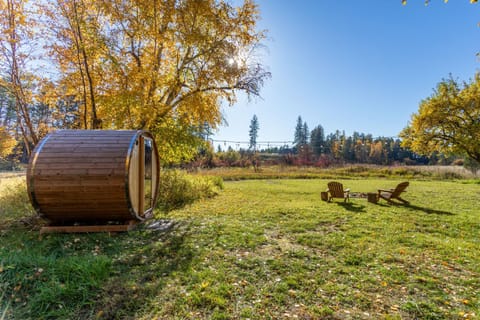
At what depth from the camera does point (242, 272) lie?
10.4 ft

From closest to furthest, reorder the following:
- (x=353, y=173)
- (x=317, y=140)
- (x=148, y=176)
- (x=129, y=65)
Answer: (x=148, y=176)
(x=129, y=65)
(x=353, y=173)
(x=317, y=140)

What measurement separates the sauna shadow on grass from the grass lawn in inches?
0.5

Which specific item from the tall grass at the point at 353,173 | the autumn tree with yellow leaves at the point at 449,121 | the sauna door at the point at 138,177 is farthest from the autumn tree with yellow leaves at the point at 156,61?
the autumn tree with yellow leaves at the point at 449,121

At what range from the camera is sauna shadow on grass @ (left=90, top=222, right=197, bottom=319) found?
7.88 ft

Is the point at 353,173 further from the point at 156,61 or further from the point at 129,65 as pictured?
the point at 129,65

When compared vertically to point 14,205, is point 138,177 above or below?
above

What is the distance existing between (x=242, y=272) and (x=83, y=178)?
3.05 metres

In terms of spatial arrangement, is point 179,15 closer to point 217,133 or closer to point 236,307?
point 217,133

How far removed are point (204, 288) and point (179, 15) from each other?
808 centimetres

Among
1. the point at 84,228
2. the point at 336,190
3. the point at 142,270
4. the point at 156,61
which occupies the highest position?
the point at 156,61

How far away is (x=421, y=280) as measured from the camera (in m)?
A: 3.07

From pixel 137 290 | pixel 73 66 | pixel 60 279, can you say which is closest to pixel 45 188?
pixel 60 279

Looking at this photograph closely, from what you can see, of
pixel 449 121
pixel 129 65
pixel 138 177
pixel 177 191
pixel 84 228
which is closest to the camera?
pixel 84 228

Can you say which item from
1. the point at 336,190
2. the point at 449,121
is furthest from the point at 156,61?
the point at 449,121
